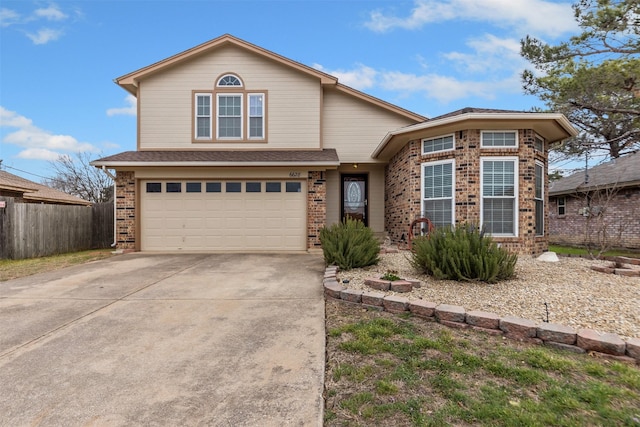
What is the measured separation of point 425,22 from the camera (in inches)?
496

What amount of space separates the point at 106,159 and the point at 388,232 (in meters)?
9.23

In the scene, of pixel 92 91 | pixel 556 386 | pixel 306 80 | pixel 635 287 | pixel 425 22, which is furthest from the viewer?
pixel 92 91

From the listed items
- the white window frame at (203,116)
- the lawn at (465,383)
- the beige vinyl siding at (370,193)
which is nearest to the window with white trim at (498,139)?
the beige vinyl siding at (370,193)

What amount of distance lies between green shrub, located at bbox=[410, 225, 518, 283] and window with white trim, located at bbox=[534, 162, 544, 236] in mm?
4274

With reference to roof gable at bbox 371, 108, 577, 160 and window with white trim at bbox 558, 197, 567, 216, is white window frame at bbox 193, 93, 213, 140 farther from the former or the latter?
window with white trim at bbox 558, 197, 567, 216

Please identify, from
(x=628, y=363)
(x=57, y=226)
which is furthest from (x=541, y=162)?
(x=57, y=226)

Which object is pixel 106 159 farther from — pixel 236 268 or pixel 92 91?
pixel 92 91

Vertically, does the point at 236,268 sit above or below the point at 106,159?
below

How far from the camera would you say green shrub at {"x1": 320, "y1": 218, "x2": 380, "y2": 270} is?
6.34m

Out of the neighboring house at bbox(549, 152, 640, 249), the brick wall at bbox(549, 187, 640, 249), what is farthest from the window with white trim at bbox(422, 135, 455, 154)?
the brick wall at bbox(549, 187, 640, 249)

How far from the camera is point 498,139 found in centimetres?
800

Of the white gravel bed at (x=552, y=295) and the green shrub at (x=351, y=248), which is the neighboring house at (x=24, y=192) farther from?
the white gravel bed at (x=552, y=295)

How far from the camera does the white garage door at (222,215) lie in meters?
10.2

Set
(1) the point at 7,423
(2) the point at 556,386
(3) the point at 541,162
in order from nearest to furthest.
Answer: (1) the point at 7,423, (2) the point at 556,386, (3) the point at 541,162
